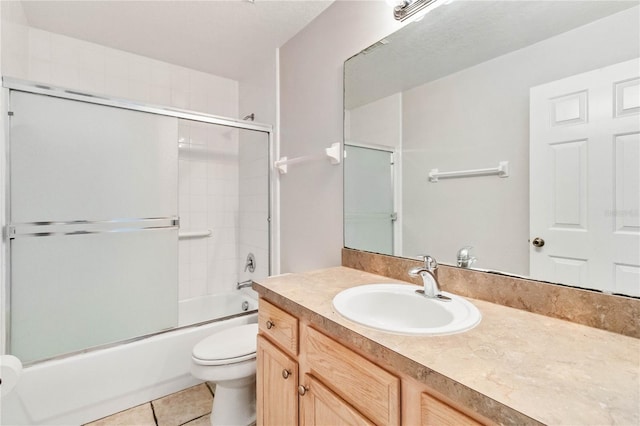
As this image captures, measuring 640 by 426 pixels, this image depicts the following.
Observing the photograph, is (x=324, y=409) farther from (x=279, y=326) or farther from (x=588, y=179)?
(x=588, y=179)

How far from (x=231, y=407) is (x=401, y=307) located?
1081 millimetres

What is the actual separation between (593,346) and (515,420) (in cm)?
40

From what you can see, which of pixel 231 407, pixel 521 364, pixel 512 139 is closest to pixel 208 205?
pixel 231 407

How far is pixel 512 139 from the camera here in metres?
0.99

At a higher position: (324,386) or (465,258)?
(465,258)

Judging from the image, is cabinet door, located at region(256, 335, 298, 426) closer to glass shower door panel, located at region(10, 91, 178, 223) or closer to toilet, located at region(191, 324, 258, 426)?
toilet, located at region(191, 324, 258, 426)

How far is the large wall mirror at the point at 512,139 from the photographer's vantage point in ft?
2.60

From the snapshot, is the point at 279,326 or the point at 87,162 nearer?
the point at 279,326

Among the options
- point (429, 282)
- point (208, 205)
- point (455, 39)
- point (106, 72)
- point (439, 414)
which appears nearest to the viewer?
point (439, 414)

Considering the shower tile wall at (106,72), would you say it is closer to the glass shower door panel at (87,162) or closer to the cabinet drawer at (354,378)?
the glass shower door panel at (87,162)

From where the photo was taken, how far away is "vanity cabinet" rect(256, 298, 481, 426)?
64 centimetres

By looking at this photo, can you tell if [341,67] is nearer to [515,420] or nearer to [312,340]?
[312,340]

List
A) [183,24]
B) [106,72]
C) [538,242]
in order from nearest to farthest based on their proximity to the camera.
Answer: [538,242] → [183,24] → [106,72]

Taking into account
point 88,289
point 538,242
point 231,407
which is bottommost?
point 231,407
